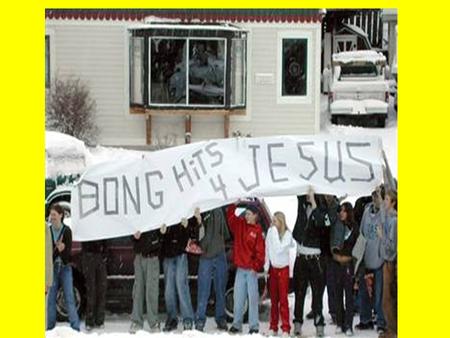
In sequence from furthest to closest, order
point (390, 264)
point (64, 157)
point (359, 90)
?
point (359, 90)
point (64, 157)
point (390, 264)

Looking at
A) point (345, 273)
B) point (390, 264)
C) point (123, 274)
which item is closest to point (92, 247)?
point (123, 274)

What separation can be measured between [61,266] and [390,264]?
11.1 feet

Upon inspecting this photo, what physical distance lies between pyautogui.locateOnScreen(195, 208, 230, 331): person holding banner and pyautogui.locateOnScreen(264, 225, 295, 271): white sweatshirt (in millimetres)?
514

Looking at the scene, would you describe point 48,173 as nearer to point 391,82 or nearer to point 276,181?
point 276,181

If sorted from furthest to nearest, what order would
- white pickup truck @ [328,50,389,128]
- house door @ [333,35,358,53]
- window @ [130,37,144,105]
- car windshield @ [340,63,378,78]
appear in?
1. house door @ [333,35,358,53]
2. car windshield @ [340,63,378,78]
3. white pickup truck @ [328,50,389,128]
4. window @ [130,37,144,105]

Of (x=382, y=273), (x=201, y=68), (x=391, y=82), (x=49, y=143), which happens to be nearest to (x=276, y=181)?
(x=382, y=273)

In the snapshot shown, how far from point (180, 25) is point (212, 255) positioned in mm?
11973

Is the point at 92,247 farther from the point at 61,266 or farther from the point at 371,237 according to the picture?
the point at 371,237

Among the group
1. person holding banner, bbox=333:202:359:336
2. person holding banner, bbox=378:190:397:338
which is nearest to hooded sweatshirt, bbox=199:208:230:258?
person holding banner, bbox=333:202:359:336

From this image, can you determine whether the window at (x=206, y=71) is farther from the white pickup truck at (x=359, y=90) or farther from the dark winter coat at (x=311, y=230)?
the dark winter coat at (x=311, y=230)

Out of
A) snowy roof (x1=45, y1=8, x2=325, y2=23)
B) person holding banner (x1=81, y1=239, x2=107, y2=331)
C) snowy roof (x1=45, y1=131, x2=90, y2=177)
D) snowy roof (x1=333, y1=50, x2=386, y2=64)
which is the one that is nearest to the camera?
person holding banner (x1=81, y1=239, x2=107, y2=331)

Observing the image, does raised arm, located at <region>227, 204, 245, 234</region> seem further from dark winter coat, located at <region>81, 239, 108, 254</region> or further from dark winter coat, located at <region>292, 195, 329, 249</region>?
dark winter coat, located at <region>81, 239, 108, 254</region>

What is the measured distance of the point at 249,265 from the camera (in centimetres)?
1115

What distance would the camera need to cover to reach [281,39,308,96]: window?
23781mm
